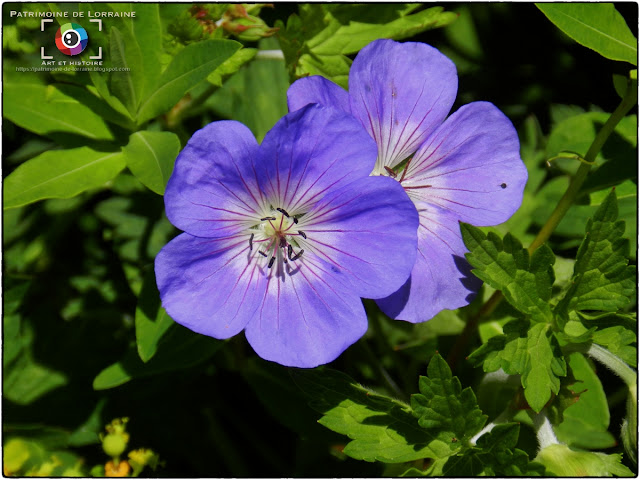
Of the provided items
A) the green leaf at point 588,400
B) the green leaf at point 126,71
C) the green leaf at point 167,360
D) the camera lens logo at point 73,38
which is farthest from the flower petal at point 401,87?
the green leaf at point 588,400

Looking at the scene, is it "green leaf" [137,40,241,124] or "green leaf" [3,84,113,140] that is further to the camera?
"green leaf" [3,84,113,140]

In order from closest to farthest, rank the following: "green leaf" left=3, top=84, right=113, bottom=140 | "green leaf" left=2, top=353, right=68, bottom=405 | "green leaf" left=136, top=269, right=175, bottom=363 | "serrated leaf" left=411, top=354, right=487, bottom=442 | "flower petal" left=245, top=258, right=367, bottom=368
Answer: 1. "flower petal" left=245, top=258, right=367, bottom=368
2. "serrated leaf" left=411, top=354, right=487, bottom=442
3. "green leaf" left=136, top=269, right=175, bottom=363
4. "green leaf" left=3, top=84, right=113, bottom=140
5. "green leaf" left=2, top=353, right=68, bottom=405

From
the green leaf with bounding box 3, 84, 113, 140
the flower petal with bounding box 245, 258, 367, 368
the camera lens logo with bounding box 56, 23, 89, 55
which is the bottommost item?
the flower petal with bounding box 245, 258, 367, 368

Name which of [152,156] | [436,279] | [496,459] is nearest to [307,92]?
[152,156]

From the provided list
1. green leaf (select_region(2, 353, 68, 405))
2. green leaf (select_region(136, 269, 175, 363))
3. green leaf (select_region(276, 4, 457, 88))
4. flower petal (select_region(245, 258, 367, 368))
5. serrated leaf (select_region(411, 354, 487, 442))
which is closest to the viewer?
flower petal (select_region(245, 258, 367, 368))

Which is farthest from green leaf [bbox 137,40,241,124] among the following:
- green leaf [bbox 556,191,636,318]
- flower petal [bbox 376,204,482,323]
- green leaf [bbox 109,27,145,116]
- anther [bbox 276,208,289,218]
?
green leaf [bbox 556,191,636,318]

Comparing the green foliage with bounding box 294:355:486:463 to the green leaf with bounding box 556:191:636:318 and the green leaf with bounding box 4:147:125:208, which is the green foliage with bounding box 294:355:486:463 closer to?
the green leaf with bounding box 556:191:636:318

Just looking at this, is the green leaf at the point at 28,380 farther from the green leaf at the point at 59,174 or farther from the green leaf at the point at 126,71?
the green leaf at the point at 126,71

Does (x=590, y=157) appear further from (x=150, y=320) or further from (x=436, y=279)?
(x=150, y=320)
